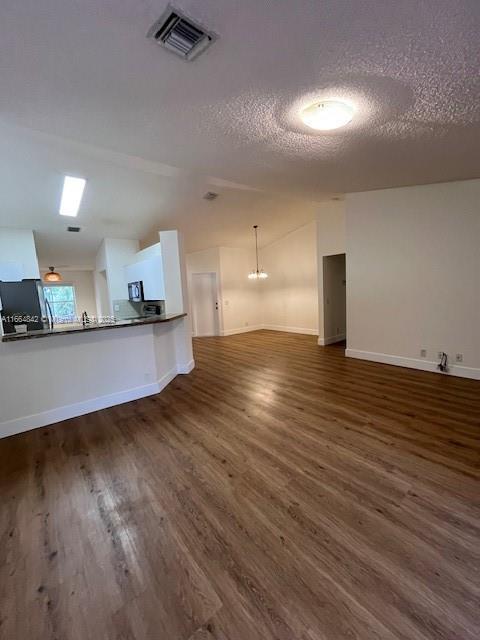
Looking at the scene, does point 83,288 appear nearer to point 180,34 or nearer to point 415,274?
point 180,34

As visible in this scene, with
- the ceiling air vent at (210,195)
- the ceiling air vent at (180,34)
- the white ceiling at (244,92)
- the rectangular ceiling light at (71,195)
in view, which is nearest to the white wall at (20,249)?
the rectangular ceiling light at (71,195)

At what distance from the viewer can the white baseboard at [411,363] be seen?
4035 millimetres

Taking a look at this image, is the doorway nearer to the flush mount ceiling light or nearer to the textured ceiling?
the textured ceiling

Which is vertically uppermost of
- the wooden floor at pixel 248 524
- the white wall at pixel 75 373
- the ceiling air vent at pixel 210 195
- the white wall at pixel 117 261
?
the ceiling air vent at pixel 210 195

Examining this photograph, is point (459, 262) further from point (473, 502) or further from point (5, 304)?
point (5, 304)

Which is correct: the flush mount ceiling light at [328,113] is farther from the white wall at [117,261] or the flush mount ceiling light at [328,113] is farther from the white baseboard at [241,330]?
the white baseboard at [241,330]

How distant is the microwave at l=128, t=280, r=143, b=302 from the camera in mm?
5660

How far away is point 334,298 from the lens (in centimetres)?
680

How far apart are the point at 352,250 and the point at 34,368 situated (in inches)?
202

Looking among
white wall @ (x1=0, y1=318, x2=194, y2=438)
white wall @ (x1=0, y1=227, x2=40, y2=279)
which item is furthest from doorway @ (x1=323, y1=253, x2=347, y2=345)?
white wall @ (x1=0, y1=227, x2=40, y2=279)

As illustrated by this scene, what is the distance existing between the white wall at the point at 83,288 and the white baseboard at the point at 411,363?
918cm

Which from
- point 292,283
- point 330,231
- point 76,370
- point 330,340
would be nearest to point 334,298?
point 330,340

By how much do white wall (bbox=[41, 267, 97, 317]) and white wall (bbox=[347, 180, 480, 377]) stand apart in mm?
9158

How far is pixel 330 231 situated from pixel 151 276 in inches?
155
